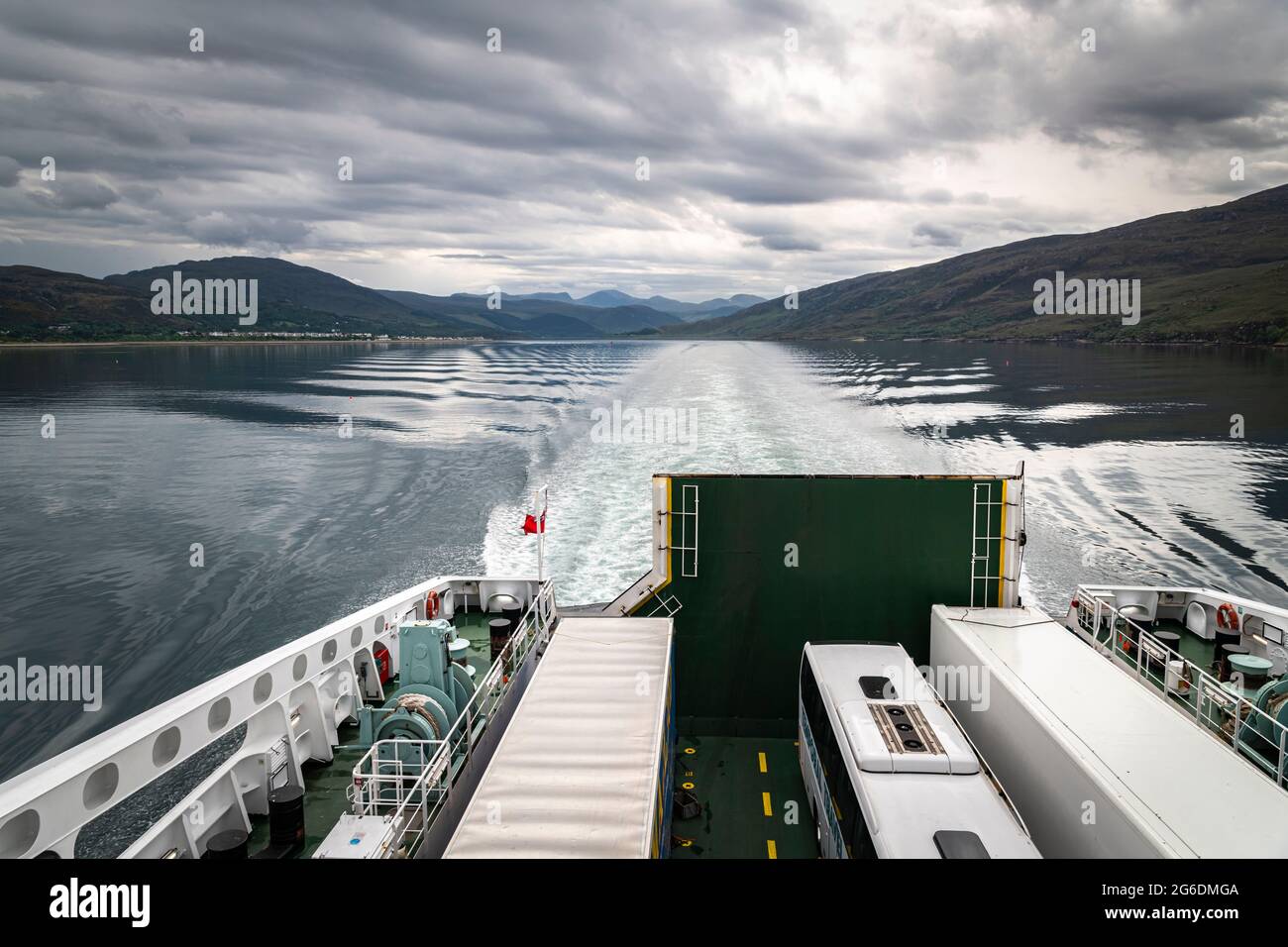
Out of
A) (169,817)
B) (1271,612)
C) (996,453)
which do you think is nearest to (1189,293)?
(996,453)

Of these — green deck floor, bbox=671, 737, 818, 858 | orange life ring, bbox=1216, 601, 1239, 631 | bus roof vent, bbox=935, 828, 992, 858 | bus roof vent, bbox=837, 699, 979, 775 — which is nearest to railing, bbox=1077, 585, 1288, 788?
orange life ring, bbox=1216, 601, 1239, 631

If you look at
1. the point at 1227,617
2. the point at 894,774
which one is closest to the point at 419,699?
the point at 894,774

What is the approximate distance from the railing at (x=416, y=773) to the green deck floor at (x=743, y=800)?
3549 mm

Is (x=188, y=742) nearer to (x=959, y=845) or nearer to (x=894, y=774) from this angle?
(x=894, y=774)

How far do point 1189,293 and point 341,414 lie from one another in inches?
8546

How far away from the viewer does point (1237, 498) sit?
40500mm

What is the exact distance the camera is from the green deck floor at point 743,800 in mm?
11375

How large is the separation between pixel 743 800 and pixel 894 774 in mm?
4685

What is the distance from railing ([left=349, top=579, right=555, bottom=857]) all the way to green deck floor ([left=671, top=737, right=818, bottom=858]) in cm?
355

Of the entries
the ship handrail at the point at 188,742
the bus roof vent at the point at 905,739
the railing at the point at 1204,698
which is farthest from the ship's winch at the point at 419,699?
the railing at the point at 1204,698

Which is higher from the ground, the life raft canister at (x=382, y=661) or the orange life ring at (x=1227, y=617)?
the orange life ring at (x=1227, y=617)

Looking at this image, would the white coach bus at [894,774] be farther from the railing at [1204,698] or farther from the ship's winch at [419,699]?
the ship's winch at [419,699]

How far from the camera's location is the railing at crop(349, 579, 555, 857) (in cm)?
888

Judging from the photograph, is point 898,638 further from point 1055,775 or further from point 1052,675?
point 1055,775
